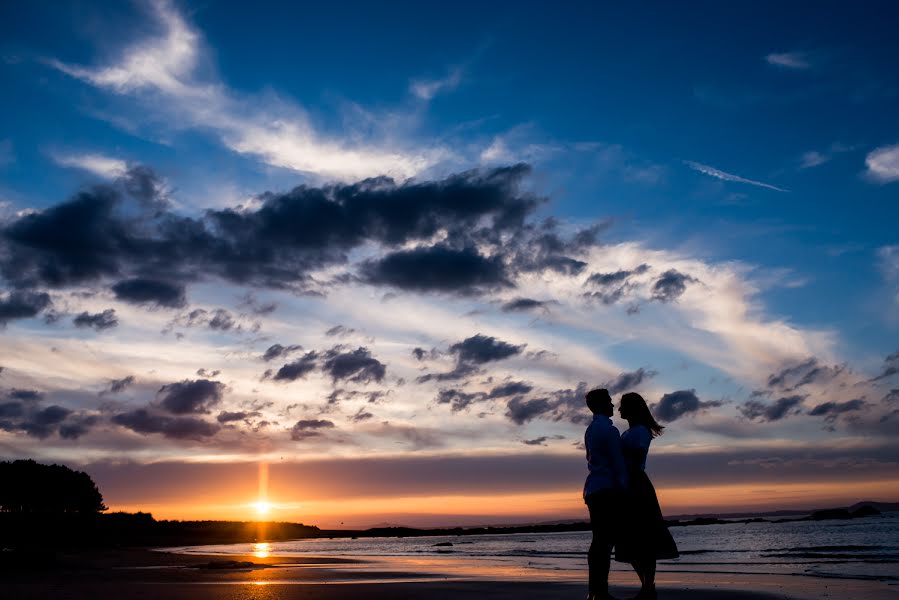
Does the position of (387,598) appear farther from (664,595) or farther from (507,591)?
(664,595)

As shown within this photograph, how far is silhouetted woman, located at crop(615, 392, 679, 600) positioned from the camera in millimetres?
7980

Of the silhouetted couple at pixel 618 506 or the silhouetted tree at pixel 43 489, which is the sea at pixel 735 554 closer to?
the silhouetted couple at pixel 618 506

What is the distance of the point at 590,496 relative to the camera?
317 inches

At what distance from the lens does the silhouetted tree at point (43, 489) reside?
78.2 m

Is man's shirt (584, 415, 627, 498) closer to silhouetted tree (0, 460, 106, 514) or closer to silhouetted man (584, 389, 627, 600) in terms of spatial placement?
silhouetted man (584, 389, 627, 600)

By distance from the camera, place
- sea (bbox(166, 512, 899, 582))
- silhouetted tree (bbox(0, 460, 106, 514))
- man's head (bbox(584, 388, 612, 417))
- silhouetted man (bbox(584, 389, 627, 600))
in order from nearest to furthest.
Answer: silhouetted man (bbox(584, 389, 627, 600)), man's head (bbox(584, 388, 612, 417)), sea (bbox(166, 512, 899, 582)), silhouetted tree (bbox(0, 460, 106, 514))

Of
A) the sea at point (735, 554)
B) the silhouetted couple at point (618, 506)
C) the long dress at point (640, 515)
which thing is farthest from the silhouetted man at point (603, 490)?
the sea at point (735, 554)

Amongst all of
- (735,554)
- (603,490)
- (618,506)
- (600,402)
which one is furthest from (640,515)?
(735,554)

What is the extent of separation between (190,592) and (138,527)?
→ 10318cm

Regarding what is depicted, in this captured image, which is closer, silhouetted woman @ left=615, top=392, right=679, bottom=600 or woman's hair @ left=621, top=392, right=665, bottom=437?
silhouetted woman @ left=615, top=392, right=679, bottom=600

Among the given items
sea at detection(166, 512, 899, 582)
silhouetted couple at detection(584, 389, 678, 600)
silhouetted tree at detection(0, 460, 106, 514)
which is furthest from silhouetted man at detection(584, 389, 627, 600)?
silhouetted tree at detection(0, 460, 106, 514)

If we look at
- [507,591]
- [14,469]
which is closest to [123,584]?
[507,591]

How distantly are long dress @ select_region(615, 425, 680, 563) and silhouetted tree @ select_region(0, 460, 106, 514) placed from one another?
87648 millimetres

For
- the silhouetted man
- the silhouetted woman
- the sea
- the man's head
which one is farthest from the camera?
the sea
